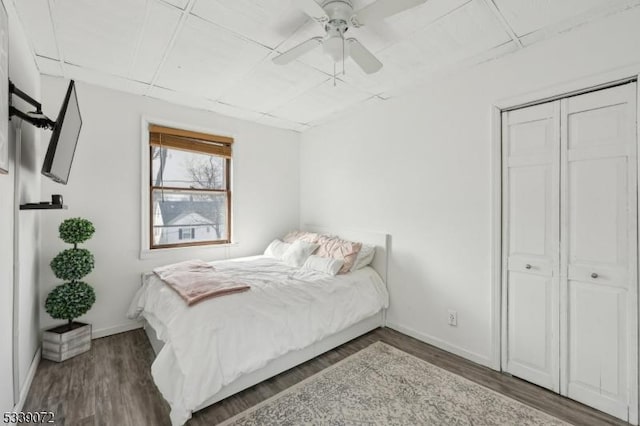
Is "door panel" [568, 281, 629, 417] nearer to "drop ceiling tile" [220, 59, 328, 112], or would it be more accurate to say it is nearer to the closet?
the closet

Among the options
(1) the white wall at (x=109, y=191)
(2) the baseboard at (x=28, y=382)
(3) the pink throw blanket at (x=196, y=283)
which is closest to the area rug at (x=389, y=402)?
(3) the pink throw blanket at (x=196, y=283)

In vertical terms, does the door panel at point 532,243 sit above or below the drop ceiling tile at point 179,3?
below

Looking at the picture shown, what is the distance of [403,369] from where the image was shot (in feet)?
8.06

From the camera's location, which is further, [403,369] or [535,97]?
[403,369]

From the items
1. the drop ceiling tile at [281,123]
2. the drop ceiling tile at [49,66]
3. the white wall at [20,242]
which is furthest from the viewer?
the drop ceiling tile at [281,123]

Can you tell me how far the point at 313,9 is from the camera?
1602 millimetres

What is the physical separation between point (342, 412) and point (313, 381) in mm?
388

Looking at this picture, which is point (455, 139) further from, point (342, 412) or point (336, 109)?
point (342, 412)

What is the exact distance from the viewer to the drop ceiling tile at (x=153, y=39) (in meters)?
1.89

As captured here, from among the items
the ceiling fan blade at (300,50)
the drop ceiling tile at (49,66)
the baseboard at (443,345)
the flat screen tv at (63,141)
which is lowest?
the baseboard at (443,345)

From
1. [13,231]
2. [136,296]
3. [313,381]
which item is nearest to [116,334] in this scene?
[136,296]

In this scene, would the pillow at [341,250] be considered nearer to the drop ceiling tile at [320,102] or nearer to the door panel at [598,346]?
the drop ceiling tile at [320,102]

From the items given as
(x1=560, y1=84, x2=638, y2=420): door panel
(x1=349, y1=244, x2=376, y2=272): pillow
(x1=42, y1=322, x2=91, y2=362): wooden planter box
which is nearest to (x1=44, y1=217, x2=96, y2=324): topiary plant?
(x1=42, y1=322, x2=91, y2=362): wooden planter box

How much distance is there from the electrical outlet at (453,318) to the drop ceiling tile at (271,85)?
252 cm
